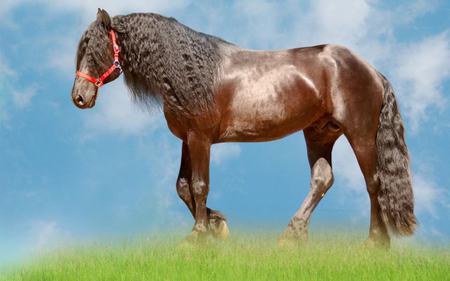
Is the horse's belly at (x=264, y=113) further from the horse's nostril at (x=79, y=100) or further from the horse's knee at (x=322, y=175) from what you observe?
the horse's nostril at (x=79, y=100)

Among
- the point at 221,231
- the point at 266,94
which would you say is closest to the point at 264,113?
the point at 266,94

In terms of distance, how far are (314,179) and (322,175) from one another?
78 mm

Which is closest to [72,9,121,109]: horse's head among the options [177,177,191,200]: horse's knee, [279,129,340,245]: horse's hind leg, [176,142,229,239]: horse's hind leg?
[176,142,229,239]: horse's hind leg

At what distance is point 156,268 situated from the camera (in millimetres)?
5273

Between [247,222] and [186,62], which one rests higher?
[186,62]

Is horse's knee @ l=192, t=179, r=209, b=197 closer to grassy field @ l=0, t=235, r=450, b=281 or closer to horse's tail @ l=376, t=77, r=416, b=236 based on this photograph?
grassy field @ l=0, t=235, r=450, b=281

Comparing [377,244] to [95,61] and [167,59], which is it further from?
[95,61]

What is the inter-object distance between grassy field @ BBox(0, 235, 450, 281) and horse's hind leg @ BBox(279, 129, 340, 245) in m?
0.15

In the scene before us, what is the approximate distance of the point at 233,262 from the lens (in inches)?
211

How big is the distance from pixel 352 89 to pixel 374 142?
50 cm

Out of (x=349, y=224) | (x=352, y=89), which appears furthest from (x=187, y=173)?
(x=349, y=224)

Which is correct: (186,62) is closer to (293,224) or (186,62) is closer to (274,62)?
(274,62)

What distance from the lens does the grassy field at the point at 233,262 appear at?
510cm

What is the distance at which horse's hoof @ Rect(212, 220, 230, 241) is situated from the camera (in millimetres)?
6152
